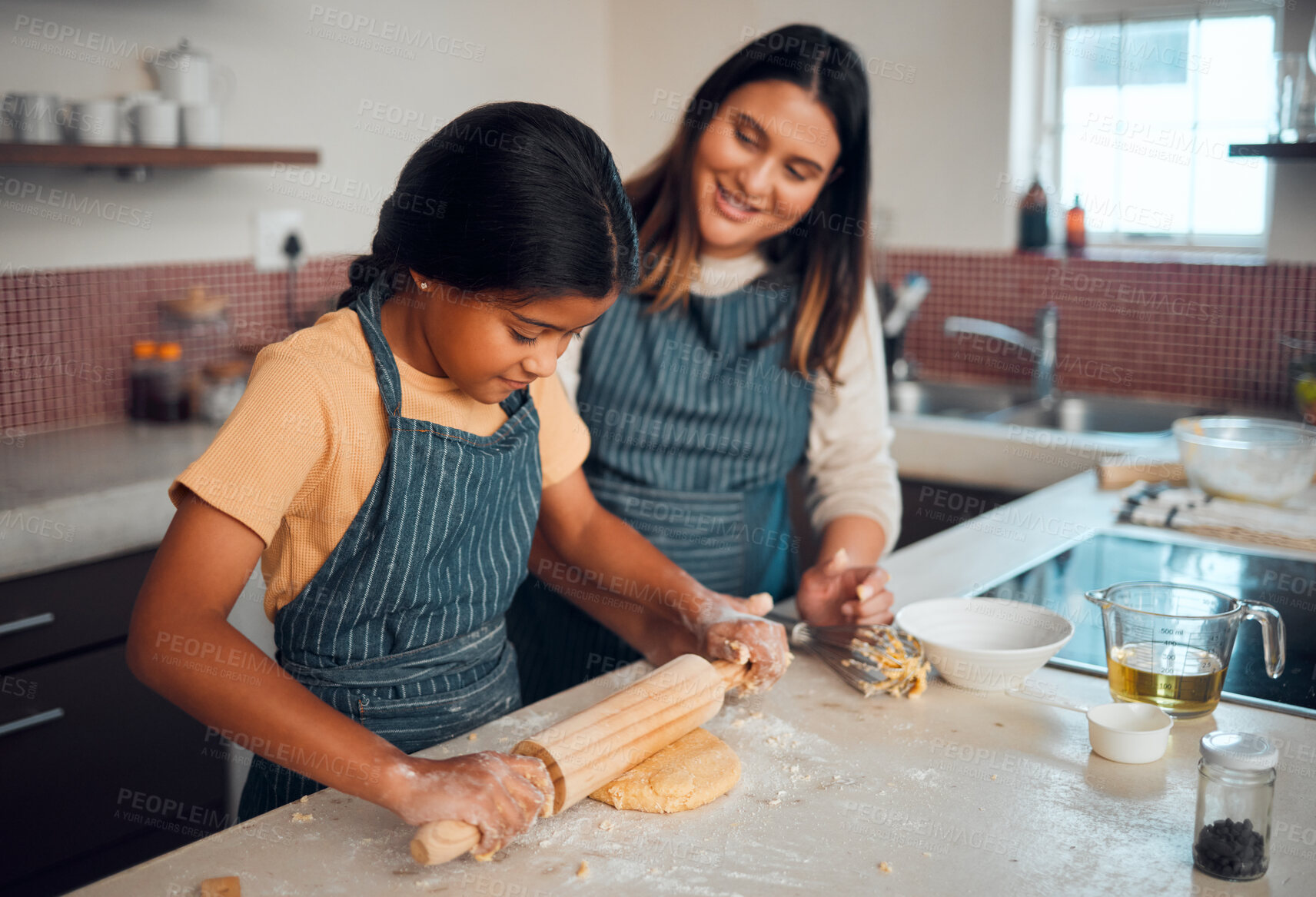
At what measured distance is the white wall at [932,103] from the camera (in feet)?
9.55

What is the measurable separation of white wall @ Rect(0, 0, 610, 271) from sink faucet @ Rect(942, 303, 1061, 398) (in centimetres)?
144

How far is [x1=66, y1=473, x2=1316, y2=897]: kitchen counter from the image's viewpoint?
2.77 feet

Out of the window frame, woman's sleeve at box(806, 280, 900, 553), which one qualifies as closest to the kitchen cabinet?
woman's sleeve at box(806, 280, 900, 553)

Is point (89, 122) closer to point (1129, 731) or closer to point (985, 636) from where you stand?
point (985, 636)

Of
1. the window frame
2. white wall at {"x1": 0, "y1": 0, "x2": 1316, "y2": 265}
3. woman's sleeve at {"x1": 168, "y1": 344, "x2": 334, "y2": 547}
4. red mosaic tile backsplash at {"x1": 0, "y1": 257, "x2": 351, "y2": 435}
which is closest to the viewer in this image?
woman's sleeve at {"x1": 168, "y1": 344, "x2": 334, "y2": 547}

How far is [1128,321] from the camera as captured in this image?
2779 mm

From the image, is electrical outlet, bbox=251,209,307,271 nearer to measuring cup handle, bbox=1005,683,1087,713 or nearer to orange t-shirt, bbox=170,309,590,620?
orange t-shirt, bbox=170,309,590,620

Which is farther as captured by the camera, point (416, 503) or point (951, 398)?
point (951, 398)

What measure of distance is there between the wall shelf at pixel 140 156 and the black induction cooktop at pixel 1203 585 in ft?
5.68

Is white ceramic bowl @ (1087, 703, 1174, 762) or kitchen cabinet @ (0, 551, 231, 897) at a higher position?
white ceramic bowl @ (1087, 703, 1174, 762)

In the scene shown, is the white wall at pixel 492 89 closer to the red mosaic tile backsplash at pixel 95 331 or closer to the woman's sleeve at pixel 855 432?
the red mosaic tile backsplash at pixel 95 331


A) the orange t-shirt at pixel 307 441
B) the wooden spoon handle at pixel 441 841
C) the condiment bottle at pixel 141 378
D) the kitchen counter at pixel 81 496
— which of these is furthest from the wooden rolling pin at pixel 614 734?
the condiment bottle at pixel 141 378

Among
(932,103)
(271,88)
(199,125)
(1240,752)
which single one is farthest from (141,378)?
(1240,752)

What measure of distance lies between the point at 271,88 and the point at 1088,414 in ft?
6.97
